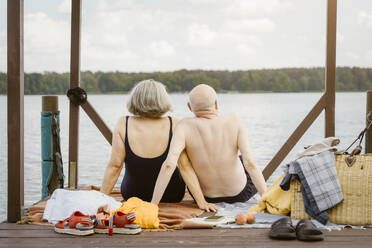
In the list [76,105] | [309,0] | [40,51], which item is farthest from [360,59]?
[76,105]

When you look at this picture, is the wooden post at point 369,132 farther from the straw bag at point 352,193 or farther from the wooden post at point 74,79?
the wooden post at point 74,79

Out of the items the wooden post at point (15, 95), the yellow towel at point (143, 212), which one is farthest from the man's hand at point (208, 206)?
the wooden post at point (15, 95)

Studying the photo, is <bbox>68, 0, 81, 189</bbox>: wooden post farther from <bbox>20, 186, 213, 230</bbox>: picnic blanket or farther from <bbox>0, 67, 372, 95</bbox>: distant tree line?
<bbox>0, 67, 372, 95</bbox>: distant tree line

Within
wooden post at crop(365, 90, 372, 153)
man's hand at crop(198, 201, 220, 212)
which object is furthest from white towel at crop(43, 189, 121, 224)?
wooden post at crop(365, 90, 372, 153)

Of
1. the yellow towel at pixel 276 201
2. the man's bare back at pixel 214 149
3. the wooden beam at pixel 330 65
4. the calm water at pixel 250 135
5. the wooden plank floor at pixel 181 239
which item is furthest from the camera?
the calm water at pixel 250 135

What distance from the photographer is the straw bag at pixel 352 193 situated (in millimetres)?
3072

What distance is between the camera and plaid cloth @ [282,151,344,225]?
307 centimetres

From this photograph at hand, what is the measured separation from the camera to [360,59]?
20.0 metres

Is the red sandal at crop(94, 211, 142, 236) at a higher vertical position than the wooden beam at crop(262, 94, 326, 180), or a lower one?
lower

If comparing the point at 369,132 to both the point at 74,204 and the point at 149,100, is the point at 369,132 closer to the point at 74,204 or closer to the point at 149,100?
the point at 149,100

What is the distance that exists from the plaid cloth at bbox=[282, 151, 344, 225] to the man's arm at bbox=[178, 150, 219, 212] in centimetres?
68

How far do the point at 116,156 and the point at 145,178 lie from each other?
0.26 m

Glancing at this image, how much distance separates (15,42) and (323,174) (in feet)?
6.49

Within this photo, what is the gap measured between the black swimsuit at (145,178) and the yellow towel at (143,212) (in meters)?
0.59
